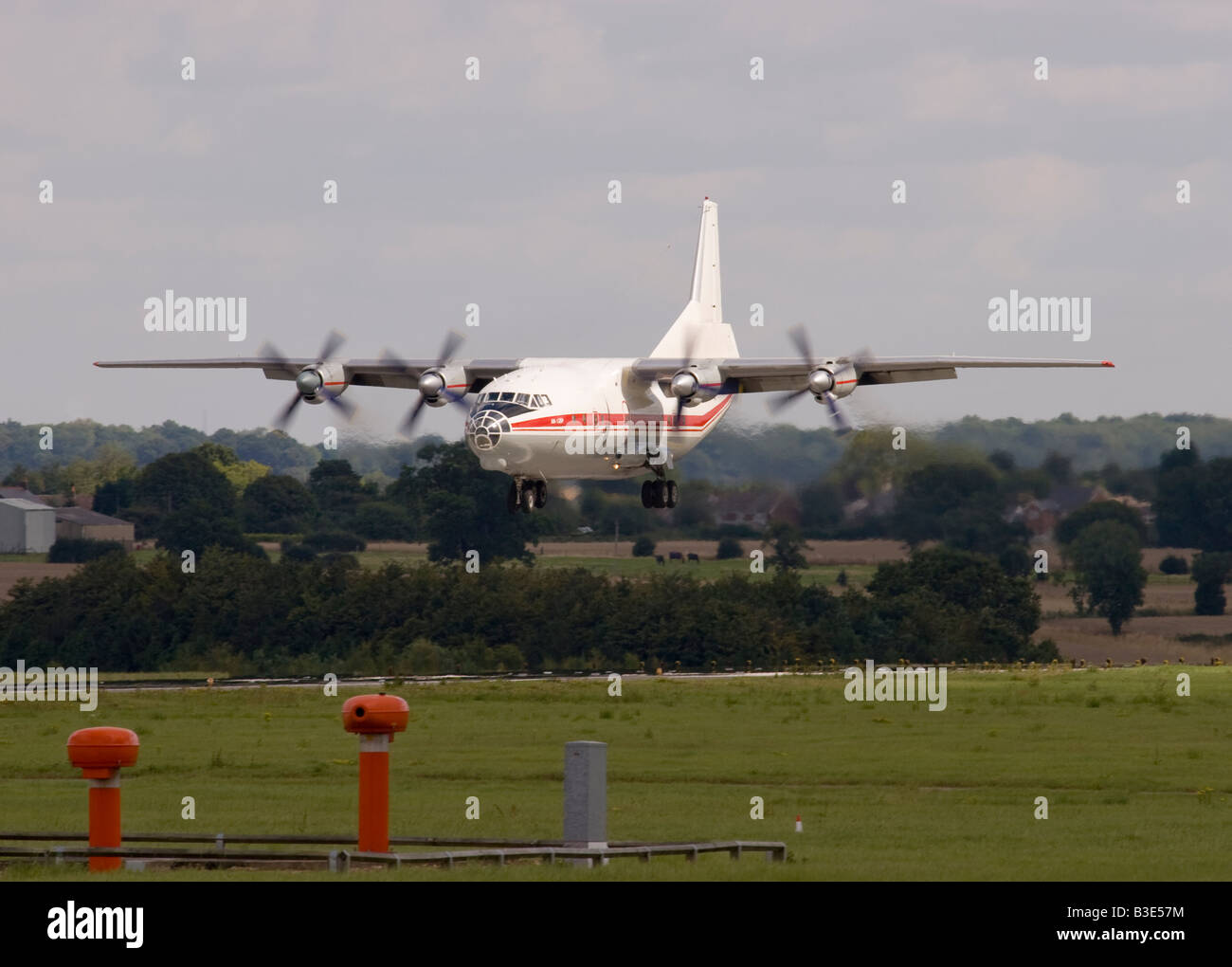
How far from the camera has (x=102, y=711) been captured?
6650 centimetres

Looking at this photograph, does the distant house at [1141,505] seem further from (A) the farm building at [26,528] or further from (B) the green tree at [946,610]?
(A) the farm building at [26,528]

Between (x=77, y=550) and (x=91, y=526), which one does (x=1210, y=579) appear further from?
(x=91, y=526)

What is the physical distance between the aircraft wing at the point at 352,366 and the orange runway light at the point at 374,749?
31071mm

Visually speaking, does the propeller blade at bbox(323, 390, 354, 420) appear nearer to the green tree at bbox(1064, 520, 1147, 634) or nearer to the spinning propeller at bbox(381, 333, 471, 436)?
the spinning propeller at bbox(381, 333, 471, 436)

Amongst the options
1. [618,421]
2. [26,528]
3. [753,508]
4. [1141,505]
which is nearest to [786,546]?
[753,508]

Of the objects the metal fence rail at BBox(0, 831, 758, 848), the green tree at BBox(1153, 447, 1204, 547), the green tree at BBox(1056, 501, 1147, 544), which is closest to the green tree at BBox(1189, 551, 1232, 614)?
the green tree at BBox(1153, 447, 1204, 547)

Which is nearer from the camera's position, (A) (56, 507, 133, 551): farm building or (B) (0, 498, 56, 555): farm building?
(B) (0, 498, 56, 555): farm building

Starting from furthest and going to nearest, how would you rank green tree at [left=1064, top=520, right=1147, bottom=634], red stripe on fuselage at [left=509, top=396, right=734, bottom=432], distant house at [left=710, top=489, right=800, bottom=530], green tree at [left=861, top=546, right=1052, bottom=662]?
green tree at [left=861, top=546, right=1052, bottom=662] → green tree at [left=1064, top=520, right=1147, bottom=634] → distant house at [left=710, top=489, right=800, bottom=530] → red stripe on fuselage at [left=509, top=396, right=734, bottom=432]

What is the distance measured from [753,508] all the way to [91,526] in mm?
43945

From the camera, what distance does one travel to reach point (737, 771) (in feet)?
159

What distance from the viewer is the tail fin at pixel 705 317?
204 ft

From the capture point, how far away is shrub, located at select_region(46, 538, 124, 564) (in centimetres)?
10112

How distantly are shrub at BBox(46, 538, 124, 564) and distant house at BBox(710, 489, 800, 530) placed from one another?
1449 inches
